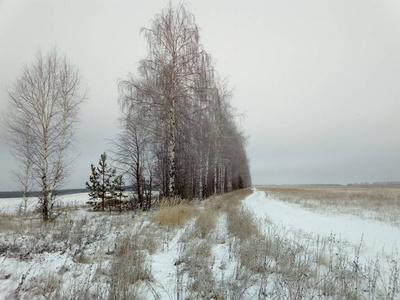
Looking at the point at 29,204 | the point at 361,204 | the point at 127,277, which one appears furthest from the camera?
the point at 361,204

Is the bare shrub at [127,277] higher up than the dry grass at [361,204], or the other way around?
the bare shrub at [127,277]

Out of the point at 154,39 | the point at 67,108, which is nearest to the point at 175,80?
the point at 154,39

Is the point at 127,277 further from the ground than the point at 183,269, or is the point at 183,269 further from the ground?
the point at 127,277

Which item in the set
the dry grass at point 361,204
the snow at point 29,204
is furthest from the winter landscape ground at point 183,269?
the snow at point 29,204

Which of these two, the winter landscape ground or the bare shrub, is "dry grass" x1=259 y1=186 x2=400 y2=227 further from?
the bare shrub

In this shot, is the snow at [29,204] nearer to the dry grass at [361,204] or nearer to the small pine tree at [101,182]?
the small pine tree at [101,182]

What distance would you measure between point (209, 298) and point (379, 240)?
592cm

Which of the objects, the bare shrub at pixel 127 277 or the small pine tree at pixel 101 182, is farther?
the small pine tree at pixel 101 182

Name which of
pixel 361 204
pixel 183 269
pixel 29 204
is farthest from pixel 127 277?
pixel 361 204

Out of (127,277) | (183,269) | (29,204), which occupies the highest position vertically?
(127,277)

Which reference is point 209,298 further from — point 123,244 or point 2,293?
point 2,293

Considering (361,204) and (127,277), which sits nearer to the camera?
(127,277)

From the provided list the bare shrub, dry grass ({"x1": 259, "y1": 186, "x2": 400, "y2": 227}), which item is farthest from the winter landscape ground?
dry grass ({"x1": 259, "y1": 186, "x2": 400, "y2": 227})

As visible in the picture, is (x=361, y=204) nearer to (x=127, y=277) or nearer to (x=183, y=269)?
(x=183, y=269)
